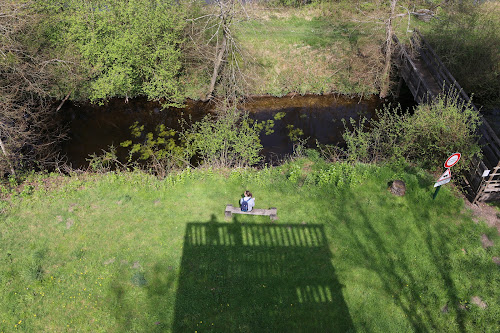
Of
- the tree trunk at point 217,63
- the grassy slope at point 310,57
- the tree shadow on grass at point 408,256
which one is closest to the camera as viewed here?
the tree shadow on grass at point 408,256

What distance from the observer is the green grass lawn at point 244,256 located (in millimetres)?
9398

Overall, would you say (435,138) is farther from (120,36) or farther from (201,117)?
(120,36)

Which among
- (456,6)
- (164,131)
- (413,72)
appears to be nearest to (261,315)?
(164,131)

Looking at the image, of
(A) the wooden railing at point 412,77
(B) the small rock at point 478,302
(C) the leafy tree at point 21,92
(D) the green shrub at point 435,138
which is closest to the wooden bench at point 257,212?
(D) the green shrub at point 435,138

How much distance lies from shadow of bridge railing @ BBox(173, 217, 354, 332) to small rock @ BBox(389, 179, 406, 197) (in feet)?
10.6

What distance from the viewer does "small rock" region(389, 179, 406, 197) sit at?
12477 millimetres

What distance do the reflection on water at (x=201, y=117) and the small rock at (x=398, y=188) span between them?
6.16 meters

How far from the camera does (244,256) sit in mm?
10859

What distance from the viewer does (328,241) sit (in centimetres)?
1127

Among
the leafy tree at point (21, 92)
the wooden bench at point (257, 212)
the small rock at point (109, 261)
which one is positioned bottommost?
the small rock at point (109, 261)

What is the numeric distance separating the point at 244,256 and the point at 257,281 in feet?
3.14

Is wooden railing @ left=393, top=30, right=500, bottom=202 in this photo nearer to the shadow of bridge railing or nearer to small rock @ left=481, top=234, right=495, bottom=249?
small rock @ left=481, top=234, right=495, bottom=249

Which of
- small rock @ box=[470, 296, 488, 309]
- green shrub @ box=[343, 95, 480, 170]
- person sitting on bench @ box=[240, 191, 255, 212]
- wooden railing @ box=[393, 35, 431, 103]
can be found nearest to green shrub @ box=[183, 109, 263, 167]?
person sitting on bench @ box=[240, 191, 255, 212]

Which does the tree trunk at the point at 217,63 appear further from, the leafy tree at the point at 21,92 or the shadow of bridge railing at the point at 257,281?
the shadow of bridge railing at the point at 257,281
